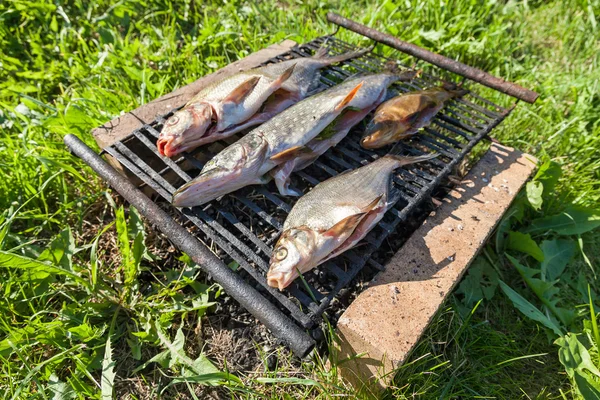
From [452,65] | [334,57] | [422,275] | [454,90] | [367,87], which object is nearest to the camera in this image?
[422,275]

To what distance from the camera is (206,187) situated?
248 centimetres

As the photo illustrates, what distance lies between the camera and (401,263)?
7.78 feet

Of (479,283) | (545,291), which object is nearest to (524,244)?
(545,291)

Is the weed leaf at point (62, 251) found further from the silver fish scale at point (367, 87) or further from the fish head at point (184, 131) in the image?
the silver fish scale at point (367, 87)

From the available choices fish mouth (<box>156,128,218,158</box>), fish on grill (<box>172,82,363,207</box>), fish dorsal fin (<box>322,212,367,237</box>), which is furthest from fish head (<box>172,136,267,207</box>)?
fish dorsal fin (<box>322,212,367,237</box>)

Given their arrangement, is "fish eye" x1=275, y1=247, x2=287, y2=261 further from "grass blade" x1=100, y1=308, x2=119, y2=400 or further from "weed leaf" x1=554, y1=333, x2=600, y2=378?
"weed leaf" x1=554, y1=333, x2=600, y2=378

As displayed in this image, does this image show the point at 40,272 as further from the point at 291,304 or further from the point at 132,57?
the point at 132,57

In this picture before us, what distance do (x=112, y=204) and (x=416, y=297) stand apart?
2.22 metres

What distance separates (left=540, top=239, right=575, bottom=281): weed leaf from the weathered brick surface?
1.84ft

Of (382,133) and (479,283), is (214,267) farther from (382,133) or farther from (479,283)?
(479,283)

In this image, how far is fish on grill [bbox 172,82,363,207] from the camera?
2.49 metres

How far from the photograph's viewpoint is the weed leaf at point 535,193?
289cm

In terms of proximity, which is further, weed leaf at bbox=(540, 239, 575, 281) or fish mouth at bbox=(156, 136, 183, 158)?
weed leaf at bbox=(540, 239, 575, 281)

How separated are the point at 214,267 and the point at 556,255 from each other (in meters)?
2.44
